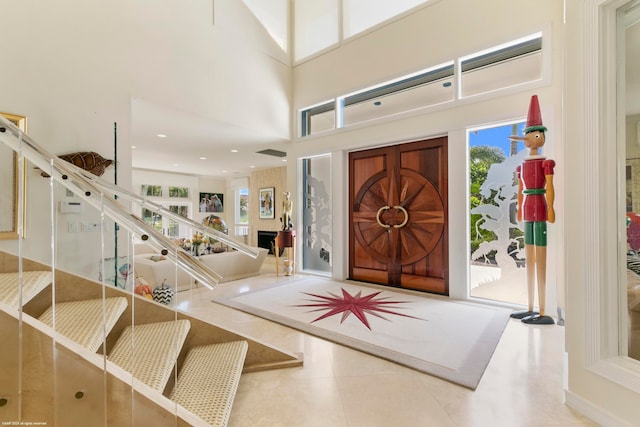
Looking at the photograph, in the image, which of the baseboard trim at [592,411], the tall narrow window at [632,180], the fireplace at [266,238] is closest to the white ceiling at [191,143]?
the fireplace at [266,238]

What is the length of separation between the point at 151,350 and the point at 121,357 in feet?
0.47

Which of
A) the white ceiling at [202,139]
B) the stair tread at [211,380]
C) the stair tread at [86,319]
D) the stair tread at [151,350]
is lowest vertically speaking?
the stair tread at [211,380]

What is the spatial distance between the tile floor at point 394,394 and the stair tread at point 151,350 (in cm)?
47

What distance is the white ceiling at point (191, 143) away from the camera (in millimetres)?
4207

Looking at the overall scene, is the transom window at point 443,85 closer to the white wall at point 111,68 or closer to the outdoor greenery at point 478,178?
the outdoor greenery at point 478,178

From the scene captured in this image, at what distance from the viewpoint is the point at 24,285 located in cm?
150

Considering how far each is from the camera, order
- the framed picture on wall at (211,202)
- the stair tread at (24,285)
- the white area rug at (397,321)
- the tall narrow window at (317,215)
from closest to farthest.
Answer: the stair tread at (24,285)
the white area rug at (397,321)
the tall narrow window at (317,215)
the framed picture on wall at (211,202)

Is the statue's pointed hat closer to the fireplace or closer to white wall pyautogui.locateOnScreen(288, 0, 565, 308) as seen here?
white wall pyautogui.locateOnScreen(288, 0, 565, 308)

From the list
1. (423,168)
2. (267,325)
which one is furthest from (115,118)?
(423,168)

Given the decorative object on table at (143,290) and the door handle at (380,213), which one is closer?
the decorative object on table at (143,290)

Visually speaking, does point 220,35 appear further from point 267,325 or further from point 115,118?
point 267,325

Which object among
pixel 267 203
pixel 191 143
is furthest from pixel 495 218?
pixel 267 203

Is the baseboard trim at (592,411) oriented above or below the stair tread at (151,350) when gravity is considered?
below

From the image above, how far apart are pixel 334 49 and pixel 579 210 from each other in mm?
4527
